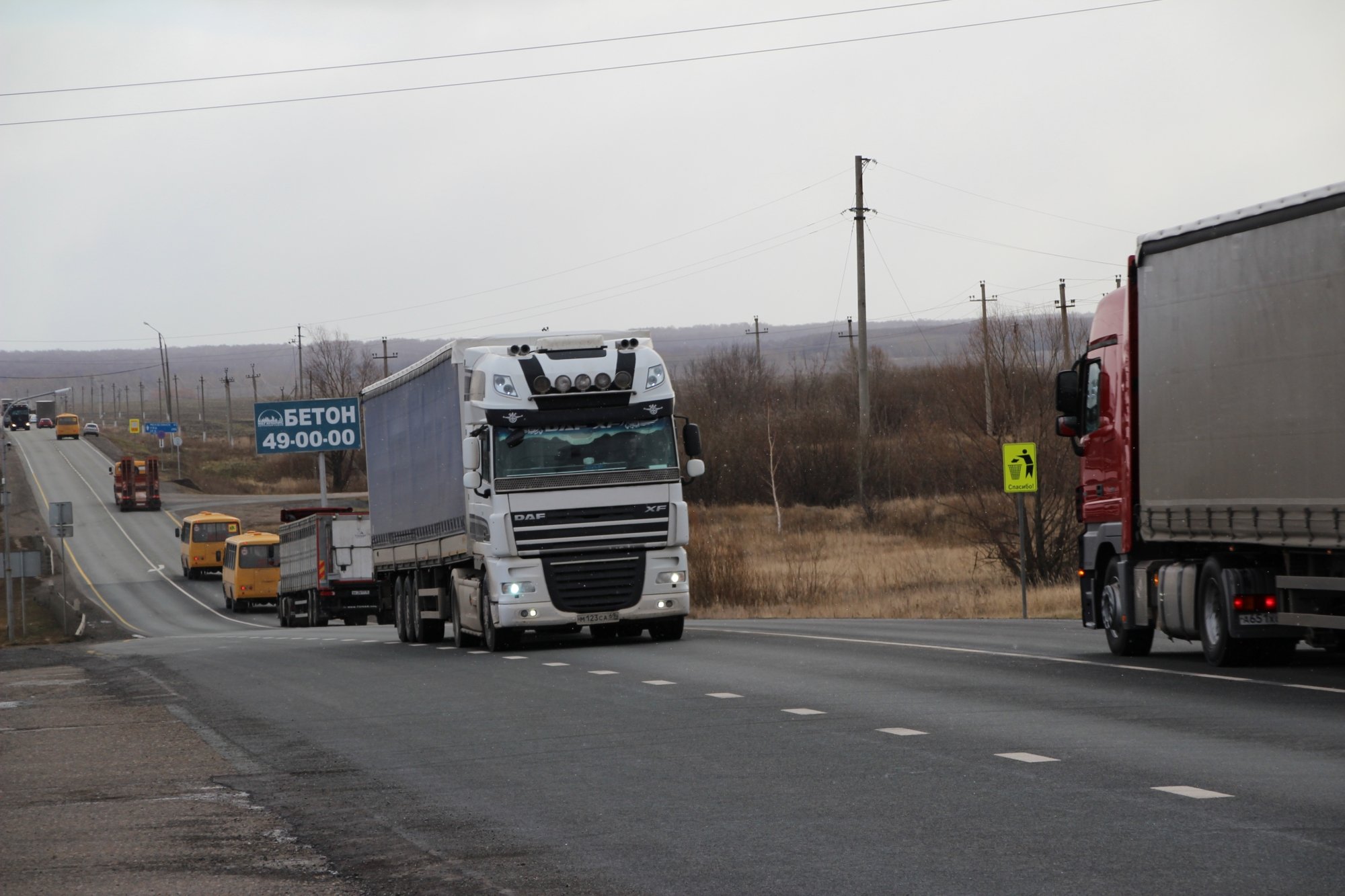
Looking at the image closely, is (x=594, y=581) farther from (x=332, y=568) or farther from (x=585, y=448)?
(x=332, y=568)

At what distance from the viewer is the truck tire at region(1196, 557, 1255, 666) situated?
596 inches

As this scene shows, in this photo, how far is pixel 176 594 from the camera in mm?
70812

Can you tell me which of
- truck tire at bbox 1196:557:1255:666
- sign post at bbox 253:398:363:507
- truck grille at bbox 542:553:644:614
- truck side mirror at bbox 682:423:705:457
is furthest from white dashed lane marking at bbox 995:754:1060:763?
sign post at bbox 253:398:363:507

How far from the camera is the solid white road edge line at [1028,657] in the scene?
46.0 ft

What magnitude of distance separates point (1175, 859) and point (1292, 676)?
8.07 metres

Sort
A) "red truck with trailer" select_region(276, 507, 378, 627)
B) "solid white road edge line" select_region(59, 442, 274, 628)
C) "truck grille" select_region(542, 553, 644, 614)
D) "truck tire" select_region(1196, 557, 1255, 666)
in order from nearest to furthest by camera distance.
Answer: "truck tire" select_region(1196, 557, 1255, 666)
"truck grille" select_region(542, 553, 644, 614)
"red truck with trailer" select_region(276, 507, 378, 627)
"solid white road edge line" select_region(59, 442, 274, 628)

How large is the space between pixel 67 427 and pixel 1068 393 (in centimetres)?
14984

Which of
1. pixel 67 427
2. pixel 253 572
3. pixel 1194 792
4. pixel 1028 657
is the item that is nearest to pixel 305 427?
pixel 253 572

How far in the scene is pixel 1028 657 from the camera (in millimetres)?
17953

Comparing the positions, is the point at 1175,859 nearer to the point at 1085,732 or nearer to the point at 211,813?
the point at 1085,732

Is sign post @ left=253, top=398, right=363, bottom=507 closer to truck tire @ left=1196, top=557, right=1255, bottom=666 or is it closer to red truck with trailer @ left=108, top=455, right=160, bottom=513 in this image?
red truck with trailer @ left=108, top=455, right=160, bottom=513

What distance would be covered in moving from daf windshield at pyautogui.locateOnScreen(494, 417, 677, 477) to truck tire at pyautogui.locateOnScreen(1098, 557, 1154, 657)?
6.72 meters

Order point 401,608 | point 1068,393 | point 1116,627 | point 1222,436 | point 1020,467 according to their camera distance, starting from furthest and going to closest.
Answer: point 1020,467 → point 401,608 → point 1068,393 → point 1116,627 → point 1222,436

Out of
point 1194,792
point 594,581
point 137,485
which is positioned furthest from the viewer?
point 137,485
